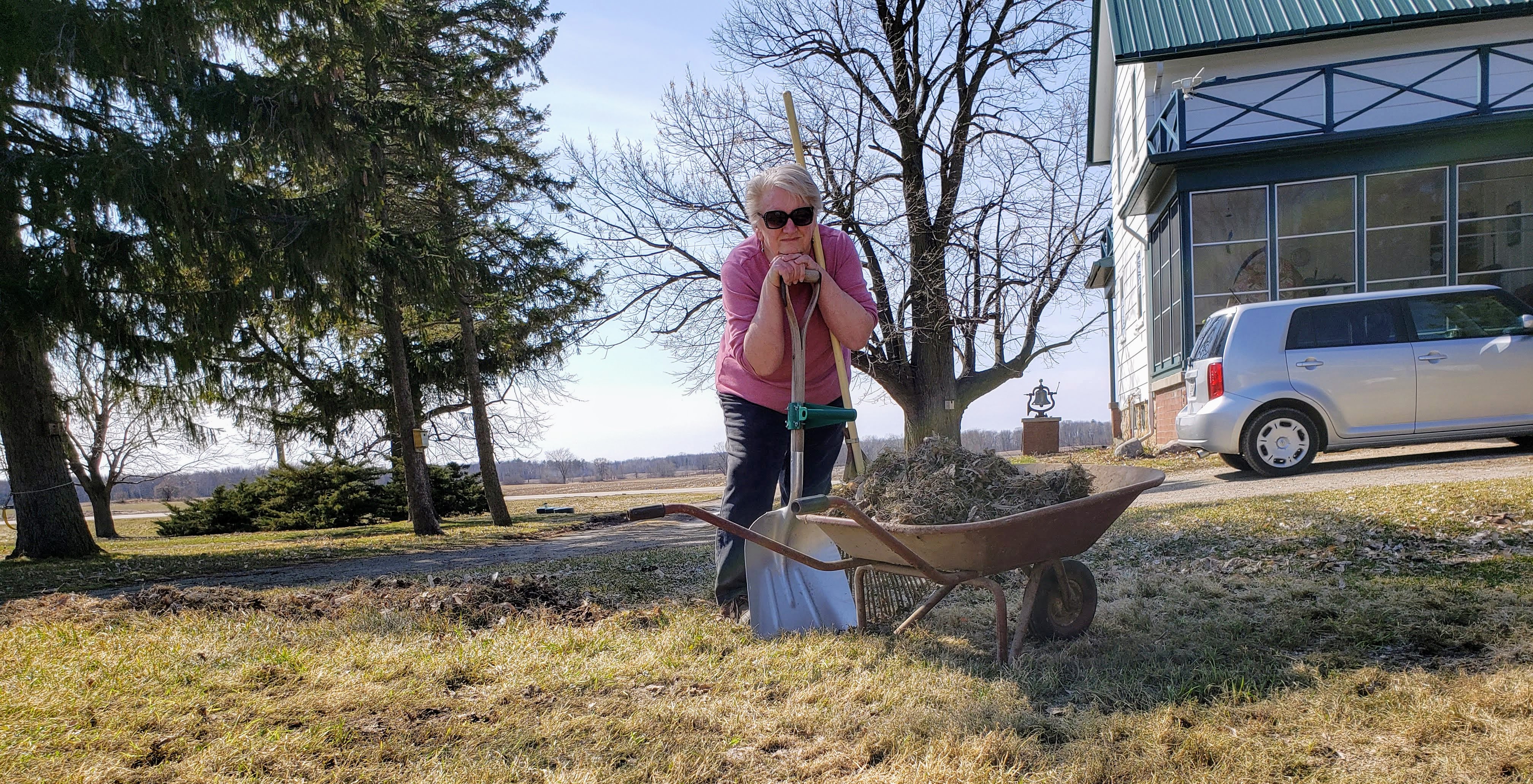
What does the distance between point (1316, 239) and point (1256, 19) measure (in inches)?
128

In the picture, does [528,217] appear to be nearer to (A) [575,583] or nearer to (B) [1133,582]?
(A) [575,583]

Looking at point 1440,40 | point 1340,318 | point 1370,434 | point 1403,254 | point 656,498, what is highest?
point 1440,40

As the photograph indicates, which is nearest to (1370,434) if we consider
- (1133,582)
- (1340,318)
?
(1340,318)

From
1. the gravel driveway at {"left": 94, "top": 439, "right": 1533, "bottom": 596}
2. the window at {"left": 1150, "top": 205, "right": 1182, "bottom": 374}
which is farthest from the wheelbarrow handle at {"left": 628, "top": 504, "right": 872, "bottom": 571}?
the window at {"left": 1150, "top": 205, "right": 1182, "bottom": 374}

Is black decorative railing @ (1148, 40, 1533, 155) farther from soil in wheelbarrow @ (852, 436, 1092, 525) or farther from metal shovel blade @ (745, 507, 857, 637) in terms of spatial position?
metal shovel blade @ (745, 507, 857, 637)

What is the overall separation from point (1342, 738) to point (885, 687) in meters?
1.11

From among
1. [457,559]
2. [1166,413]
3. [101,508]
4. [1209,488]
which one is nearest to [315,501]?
[101,508]

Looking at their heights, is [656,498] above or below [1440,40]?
below

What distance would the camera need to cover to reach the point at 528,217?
14211mm

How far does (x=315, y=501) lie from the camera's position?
57.9 ft

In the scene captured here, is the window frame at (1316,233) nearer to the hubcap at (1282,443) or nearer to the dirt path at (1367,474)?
the dirt path at (1367,474)

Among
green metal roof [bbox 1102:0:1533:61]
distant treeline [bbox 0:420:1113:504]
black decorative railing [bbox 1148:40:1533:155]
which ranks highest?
green metal roof [bbox 1102:0:1533:61]

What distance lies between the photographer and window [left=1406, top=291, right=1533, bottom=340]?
23.3 ft

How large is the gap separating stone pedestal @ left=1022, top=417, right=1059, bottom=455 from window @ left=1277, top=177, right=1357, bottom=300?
5.07 m
